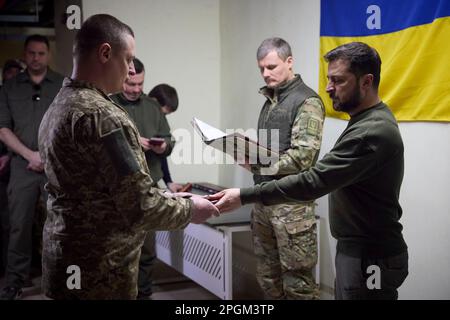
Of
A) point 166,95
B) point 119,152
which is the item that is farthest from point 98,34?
point 166,95

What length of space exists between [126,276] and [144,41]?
257 centimetres

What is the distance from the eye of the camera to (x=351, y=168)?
5.50ft

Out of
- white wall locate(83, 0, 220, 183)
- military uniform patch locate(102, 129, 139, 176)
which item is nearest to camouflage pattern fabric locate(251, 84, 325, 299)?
military uniform patch locate(102, 129, 139, 176)

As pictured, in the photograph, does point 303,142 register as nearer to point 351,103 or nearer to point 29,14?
point 351,103

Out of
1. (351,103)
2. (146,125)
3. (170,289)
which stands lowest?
(170,289)

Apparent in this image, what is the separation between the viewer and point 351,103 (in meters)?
1.77

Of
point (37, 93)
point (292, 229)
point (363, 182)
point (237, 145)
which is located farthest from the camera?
point (37, 93)

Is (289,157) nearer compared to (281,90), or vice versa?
(289,157)

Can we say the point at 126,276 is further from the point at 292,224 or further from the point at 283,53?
the point at 283,53

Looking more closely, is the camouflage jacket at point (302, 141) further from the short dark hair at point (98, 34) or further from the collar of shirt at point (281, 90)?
the short dark hair at point (98, 34)

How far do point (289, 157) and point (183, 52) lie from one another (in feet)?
6.28

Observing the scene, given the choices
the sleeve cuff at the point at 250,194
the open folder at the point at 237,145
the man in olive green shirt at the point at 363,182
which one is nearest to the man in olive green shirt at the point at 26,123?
the open folder at the point at 237,145

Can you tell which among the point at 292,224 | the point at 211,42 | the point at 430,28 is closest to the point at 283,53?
the point at 430,28

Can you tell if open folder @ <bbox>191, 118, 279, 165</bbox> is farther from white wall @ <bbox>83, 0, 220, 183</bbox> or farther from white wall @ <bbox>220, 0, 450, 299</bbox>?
white wall @ <bbox>83, 0, 220, 183</bbox>
